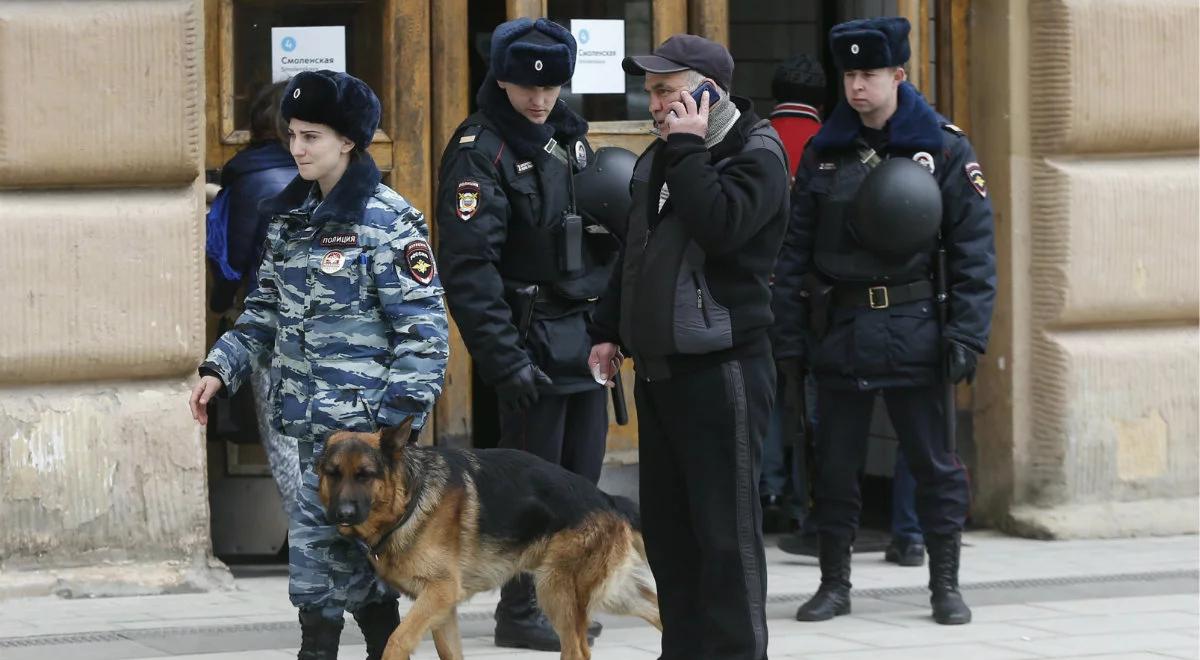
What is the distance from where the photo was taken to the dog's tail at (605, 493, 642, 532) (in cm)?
579

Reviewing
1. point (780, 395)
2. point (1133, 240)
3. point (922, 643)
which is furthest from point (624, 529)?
point (1133, 240)

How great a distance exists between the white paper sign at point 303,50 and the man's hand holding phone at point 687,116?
2.88m

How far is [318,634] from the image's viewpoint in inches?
202

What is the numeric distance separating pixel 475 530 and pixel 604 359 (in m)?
0.57

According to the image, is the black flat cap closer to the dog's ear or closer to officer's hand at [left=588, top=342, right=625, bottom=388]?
officer's hand at [left=588, top=342, right=625, bottom=388]

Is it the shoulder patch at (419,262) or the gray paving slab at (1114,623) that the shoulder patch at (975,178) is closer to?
the gray paving slab at (1114,623)

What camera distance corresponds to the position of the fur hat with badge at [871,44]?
6.60 m

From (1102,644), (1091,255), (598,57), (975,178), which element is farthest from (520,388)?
(1091,255)

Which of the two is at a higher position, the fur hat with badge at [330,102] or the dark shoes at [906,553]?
the fur hat with badge at [330,102]

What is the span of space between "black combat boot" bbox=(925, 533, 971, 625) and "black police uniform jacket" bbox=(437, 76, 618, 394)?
129 centimetres

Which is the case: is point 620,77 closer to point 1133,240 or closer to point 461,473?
point 1133,240

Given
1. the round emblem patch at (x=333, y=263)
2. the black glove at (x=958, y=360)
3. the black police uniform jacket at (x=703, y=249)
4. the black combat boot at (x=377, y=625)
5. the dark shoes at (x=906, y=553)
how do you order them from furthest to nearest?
the dark shoes at (x=906, y=553)
the black glove at (x=958, y=360)
the black combat boot at (x=377, y=625)
the round emblem patch at (x=333, y=263)
the black police uniform jacket at (x=703, y=249)

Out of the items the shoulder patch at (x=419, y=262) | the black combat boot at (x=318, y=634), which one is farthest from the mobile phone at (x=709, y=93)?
the black combat boot at (x=318, y=634)

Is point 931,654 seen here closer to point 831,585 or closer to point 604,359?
point 831,585
